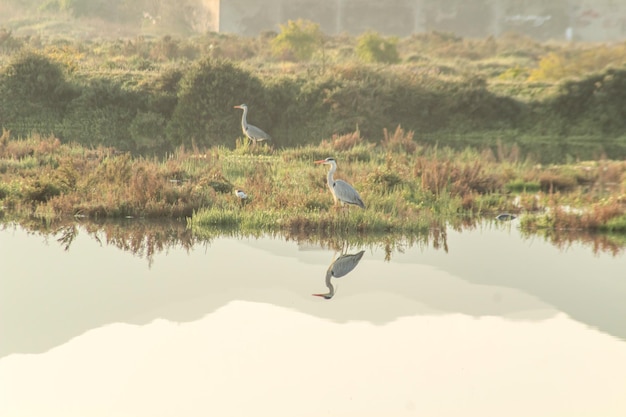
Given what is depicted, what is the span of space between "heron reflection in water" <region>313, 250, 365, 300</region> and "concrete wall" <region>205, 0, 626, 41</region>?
4478cm

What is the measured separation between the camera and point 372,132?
103ft

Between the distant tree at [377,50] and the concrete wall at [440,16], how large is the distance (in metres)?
12.3

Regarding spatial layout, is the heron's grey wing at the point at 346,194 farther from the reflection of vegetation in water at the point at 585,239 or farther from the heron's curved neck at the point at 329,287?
the heron's curved neck at the point at 329,287

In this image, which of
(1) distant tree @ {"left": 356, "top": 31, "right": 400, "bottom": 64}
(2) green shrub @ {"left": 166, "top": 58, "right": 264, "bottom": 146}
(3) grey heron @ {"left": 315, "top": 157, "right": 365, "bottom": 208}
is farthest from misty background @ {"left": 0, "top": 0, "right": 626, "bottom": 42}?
(3) grey heron @ {"left": 315, "top": 157, "right": 365, "bottom": 208}

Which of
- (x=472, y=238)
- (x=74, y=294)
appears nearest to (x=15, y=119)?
(x=472, y=238)

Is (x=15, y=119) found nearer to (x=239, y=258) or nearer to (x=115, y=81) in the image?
(x=115, y=81)

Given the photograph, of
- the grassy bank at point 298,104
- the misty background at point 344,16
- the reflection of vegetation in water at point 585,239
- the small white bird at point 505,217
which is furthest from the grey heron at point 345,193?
the misty background at point 344,16

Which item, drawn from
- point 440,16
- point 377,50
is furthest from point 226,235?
point 440,16

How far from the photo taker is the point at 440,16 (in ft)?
193

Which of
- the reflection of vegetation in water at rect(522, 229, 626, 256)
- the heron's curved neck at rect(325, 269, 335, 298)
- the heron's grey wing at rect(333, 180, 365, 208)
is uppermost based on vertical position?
the heron's grey wing at rect(333, 180, 365, 208)

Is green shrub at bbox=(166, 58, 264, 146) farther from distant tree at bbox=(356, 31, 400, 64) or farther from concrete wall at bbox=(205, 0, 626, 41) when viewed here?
concrete wall at bbox=(205, 0, 626, 41)

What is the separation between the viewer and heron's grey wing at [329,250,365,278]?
11.2 meters

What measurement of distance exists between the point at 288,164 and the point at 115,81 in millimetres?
12841

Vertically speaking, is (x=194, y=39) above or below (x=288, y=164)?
above
